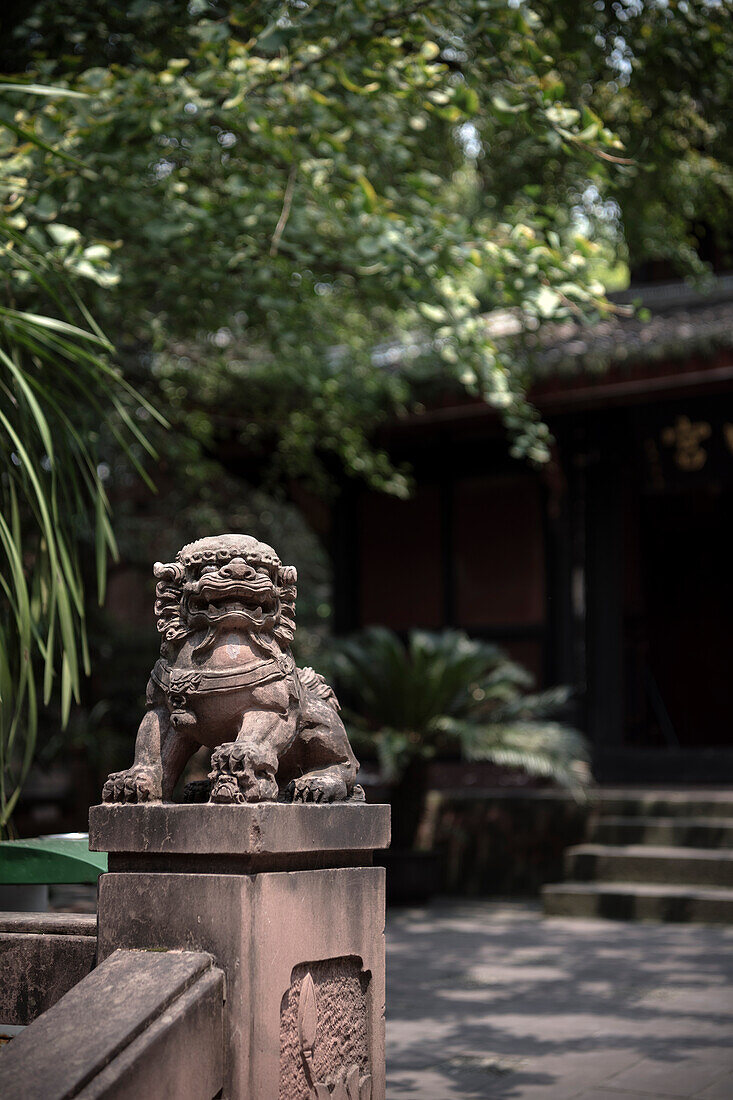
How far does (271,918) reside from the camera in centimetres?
319

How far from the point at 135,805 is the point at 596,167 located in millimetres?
4067

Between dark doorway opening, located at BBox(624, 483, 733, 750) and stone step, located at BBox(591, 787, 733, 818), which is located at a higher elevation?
dark doorway opening, located at BBox(624, 483, 733, 750)

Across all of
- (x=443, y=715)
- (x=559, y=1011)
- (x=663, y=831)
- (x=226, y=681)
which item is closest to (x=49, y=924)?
(x=226, y=681)

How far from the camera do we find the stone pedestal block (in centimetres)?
314

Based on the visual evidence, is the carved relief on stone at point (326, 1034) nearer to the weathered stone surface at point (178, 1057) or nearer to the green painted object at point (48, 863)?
the weathered stone surface at point (178, 1057)

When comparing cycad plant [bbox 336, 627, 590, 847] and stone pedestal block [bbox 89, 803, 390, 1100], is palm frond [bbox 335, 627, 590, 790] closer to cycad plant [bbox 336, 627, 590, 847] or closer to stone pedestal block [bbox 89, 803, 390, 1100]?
cycad plant [bbox 336, 627, 590, 847]

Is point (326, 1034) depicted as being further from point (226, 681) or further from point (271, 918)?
point (226, 681)

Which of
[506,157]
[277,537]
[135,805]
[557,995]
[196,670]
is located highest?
[506,157]

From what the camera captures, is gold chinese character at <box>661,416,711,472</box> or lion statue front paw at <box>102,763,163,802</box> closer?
lion statue front paw at <box>102,763,163,802</box>

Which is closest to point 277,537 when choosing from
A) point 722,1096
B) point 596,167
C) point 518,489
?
point 518,489

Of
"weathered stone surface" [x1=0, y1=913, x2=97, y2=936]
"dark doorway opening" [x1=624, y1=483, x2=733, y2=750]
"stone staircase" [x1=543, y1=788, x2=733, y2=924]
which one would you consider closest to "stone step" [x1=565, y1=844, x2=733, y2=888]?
"stone staircase" [x1=543, y1=788, x2=733, y2=924]

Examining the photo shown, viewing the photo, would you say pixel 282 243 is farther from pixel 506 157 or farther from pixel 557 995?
pixel 506 157

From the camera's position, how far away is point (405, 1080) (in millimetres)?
5008

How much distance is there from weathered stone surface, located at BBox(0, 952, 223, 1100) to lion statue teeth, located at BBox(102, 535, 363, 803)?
486mm
